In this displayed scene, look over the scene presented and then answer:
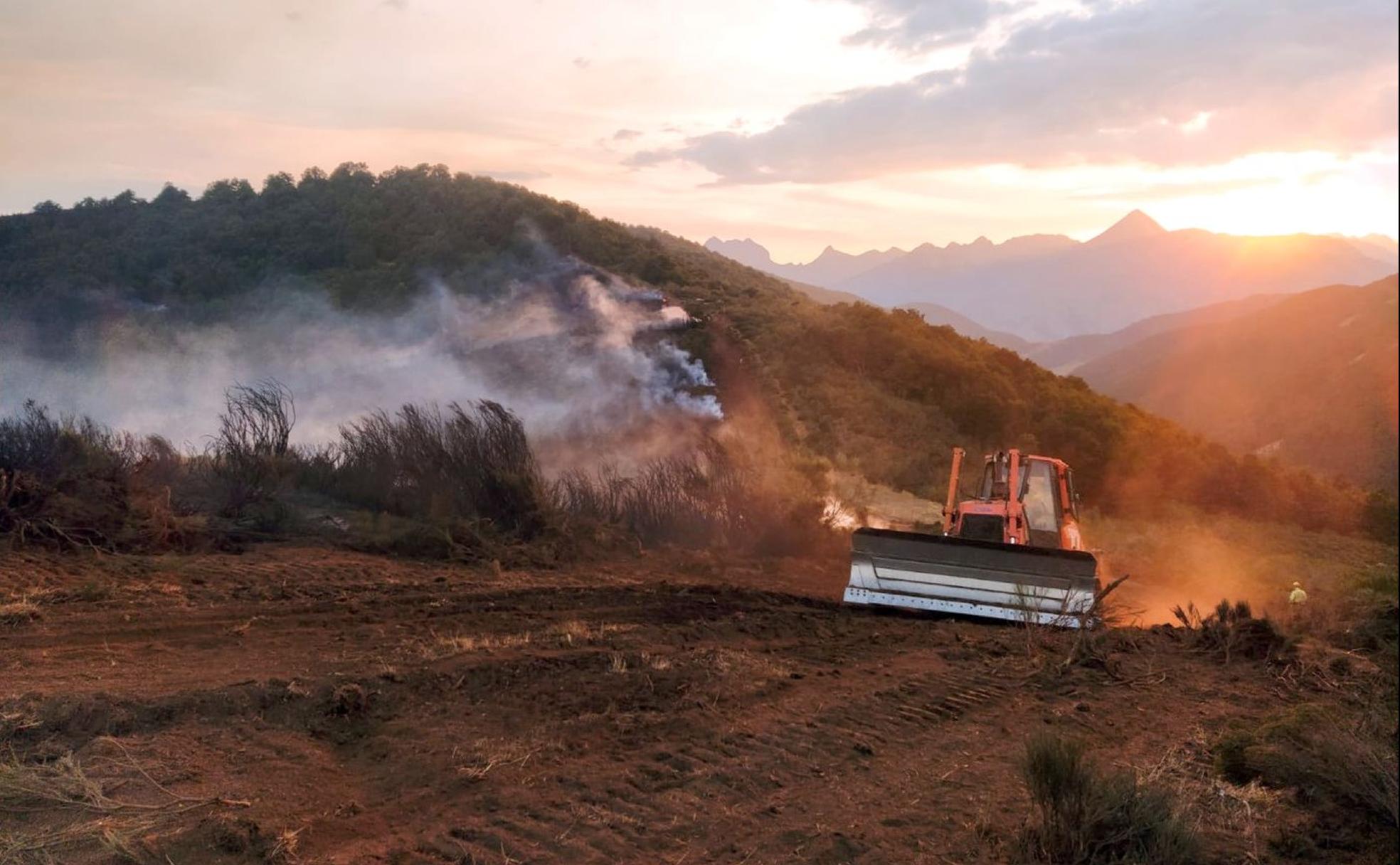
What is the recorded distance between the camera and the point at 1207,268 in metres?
18.4

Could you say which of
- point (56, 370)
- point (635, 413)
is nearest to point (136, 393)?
point (56, 370)

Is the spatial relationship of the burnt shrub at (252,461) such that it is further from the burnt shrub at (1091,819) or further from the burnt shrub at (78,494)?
the burnt shrub at (1091,819)

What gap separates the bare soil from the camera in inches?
188

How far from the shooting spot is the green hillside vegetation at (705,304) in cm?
2386

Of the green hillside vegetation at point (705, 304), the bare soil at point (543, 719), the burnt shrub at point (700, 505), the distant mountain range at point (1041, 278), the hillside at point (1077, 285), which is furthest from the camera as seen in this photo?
the distant mountain range at point (1041, 278)

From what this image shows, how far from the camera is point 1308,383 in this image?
42.4ft

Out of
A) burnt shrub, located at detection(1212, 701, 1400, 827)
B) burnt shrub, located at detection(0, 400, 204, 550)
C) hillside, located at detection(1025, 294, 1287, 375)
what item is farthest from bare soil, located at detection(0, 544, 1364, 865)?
hillside, located at detection(1025, 294, 1287, 375)

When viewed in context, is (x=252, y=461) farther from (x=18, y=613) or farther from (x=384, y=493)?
(x=18, y=613)

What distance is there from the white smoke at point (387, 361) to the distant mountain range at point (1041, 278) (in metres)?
12.2

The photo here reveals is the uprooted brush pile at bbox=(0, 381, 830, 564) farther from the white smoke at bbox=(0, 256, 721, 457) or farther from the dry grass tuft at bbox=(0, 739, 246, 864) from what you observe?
the dry grass tuft at bbox=(0, 739, 246, 864)

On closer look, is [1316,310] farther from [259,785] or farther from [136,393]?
[136,393]

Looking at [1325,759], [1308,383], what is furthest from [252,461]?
[1308,383]

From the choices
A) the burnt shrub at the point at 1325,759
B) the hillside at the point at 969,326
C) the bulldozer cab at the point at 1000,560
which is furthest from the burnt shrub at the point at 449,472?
the hillside at the point at 969,326

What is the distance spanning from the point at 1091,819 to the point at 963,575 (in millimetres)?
6546
